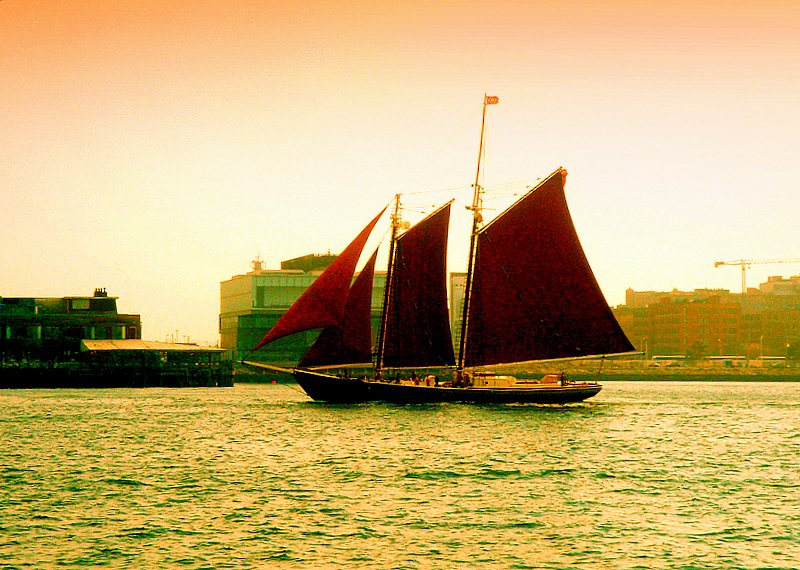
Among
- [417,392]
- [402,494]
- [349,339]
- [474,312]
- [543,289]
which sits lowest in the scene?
[402,494]

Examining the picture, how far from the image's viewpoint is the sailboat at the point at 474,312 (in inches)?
3342

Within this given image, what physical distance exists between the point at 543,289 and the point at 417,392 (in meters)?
12.6

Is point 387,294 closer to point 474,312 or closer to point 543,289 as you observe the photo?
point 474,312

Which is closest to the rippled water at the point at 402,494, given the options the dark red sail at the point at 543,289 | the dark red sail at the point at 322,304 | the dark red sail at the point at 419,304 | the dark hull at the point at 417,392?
the dark red sail at the point at 322,304

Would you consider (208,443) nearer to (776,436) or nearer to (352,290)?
(352,290)

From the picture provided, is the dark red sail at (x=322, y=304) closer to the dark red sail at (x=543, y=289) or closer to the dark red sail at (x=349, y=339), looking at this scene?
the dark red sail at (x=349, y=339)

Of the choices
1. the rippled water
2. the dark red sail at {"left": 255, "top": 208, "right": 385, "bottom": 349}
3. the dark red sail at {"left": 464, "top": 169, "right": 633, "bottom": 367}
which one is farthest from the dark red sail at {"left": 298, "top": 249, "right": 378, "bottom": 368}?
the dark red sail at {"left": 464, "top": 169, "right": 633, "bottom": 367}

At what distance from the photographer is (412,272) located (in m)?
89.1

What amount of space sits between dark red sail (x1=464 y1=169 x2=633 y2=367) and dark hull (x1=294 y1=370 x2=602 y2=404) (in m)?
3.67

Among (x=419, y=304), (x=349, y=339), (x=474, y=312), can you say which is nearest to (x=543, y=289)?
(x=474, y=312)

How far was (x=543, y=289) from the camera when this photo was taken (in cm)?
8494

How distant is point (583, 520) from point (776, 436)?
124 ft

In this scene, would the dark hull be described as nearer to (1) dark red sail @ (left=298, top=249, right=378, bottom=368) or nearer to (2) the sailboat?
(2) the sailboat

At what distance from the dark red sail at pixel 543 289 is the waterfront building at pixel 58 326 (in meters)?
103
